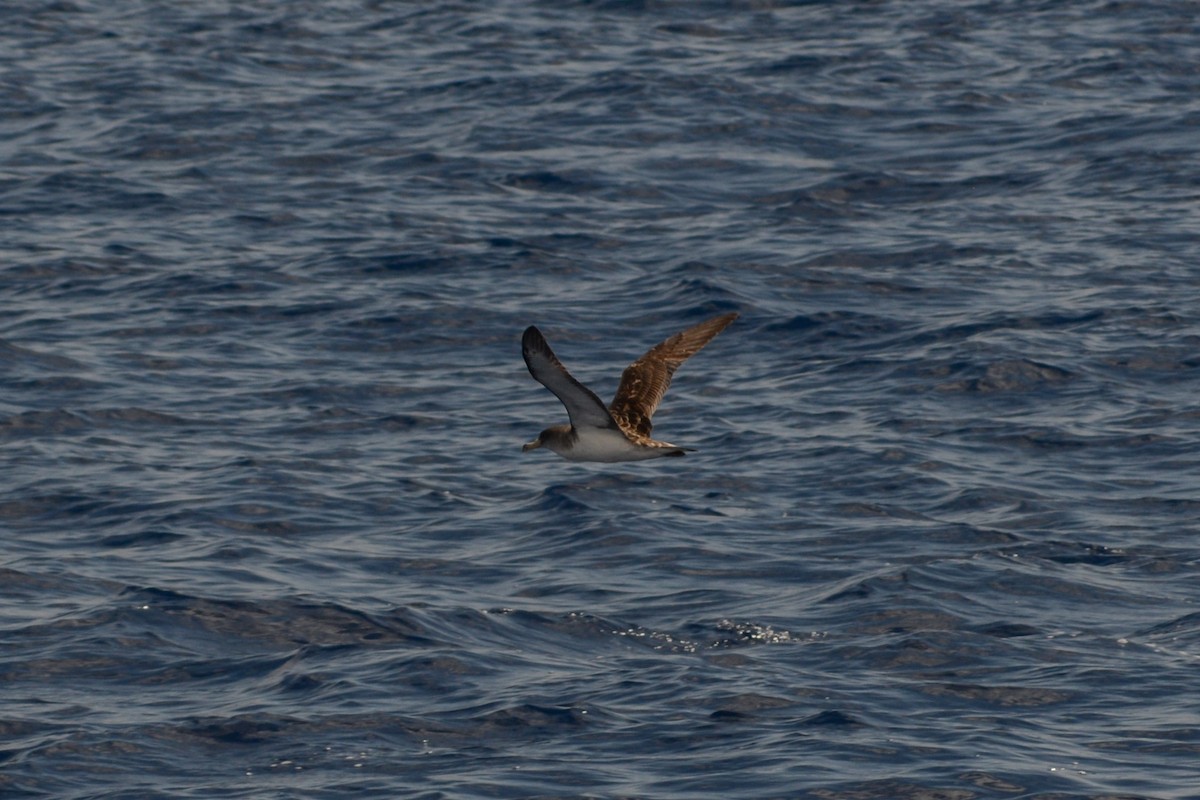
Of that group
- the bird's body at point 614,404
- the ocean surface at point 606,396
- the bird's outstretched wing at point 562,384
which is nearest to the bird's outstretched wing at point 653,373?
the bird's body at point 614,404

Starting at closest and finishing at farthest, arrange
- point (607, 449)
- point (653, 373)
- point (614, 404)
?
point (607, 449) → point (614, 404) → point (653, 373)

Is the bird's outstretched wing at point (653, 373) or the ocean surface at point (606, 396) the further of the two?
the bird's outstretched wing at point (653, 373)

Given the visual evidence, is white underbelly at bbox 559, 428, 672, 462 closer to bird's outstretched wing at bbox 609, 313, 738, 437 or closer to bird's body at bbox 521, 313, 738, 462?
bird's body at bbox 521, 313, 738, 462

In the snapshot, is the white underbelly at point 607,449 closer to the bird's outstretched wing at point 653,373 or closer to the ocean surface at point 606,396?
the bird's outstretched wing at point 653,373

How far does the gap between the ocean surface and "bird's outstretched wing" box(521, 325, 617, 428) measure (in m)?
2.40

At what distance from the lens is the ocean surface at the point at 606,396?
53.7 ft

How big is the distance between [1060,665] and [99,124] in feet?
72.1

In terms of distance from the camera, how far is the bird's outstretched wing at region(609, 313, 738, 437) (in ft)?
57.9

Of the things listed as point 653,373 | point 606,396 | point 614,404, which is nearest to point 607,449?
point 614,404

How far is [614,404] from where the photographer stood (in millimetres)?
17734

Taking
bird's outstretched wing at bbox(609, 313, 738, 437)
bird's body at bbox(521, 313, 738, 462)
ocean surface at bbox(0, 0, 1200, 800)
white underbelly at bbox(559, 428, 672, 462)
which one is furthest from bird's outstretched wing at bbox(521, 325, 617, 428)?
ocean surface at bbox(0, 0, 1200, 800)

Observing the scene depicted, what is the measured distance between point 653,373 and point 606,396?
443cm

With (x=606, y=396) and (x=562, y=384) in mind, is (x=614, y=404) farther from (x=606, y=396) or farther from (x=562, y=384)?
(x=606, y=396)

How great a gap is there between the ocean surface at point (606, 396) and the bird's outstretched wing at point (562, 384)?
94.4 inches
